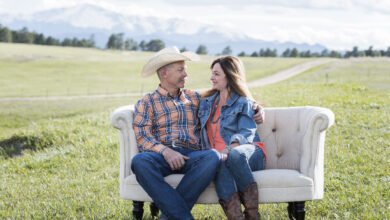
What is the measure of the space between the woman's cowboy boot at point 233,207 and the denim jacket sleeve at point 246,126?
589mm

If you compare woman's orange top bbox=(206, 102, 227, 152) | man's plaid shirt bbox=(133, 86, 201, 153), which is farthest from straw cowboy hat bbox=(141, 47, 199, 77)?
woman's orange top bbox=(206, 102, 227, 152)

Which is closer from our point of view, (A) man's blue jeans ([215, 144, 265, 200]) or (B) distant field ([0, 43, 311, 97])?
(A) man's blue jeans ([215, 144, 265, 200])

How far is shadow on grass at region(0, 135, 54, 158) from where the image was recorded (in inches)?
348

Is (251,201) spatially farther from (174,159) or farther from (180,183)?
(174,159)

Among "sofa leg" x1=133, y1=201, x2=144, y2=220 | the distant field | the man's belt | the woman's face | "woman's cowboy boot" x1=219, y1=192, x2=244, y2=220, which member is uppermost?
the woman's face

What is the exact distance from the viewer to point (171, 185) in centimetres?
396

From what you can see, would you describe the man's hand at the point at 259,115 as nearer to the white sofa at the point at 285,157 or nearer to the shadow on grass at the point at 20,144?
the white sofa at the point at 285,157

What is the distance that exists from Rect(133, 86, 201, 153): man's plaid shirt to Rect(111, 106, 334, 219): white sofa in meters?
Answer: 0.13

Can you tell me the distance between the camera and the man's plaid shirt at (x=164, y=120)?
4.26 metres

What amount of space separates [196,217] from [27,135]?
19.7ft

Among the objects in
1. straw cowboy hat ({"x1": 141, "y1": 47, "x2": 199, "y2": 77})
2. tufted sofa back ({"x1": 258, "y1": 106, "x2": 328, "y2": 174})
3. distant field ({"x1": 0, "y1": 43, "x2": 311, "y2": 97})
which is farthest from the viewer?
distant field ({"x1": 0, "y1": 43, "x2": 311, "y2": 97})

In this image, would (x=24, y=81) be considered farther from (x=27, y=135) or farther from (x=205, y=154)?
(x=205, y=154)

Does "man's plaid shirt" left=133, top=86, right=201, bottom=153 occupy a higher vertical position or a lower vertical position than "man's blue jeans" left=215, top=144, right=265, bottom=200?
higher

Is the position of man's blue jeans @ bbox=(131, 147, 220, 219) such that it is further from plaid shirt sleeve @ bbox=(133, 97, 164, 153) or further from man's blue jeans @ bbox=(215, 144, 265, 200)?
plaid shirt sleeve @ bbox=(133, 97, 164, 153)
